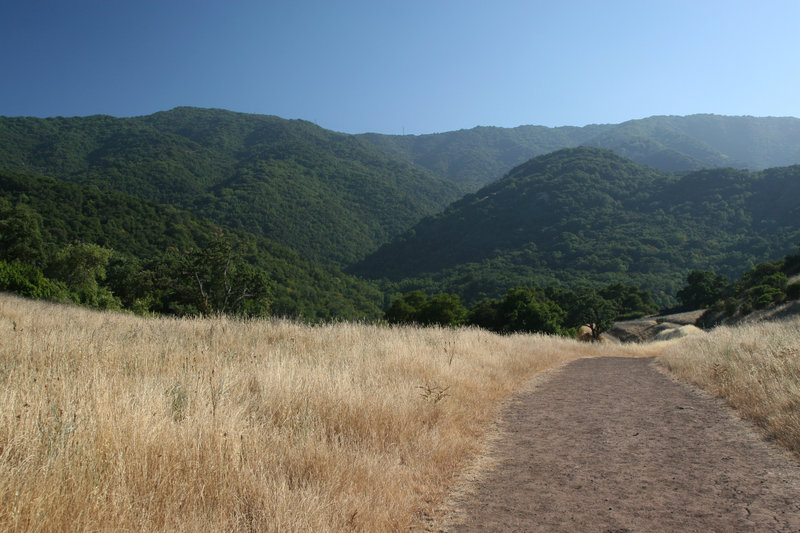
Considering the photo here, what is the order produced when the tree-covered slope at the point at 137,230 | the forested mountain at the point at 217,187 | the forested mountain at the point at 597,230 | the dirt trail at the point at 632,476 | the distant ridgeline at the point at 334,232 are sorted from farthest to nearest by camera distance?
the forested mountain at the point at 217,187 → the forested mountain at the point at 597,230 → the tree-covered slope at the point at 137,230 → the distant ridgeline at the point at 334,232 → the dirt trail at the point at 632,476

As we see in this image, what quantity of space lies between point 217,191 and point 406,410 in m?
174

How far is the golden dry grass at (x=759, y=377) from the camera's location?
16.8 ft

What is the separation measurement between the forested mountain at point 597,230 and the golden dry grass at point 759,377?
92.9 m

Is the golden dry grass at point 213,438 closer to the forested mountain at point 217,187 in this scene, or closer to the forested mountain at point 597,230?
the forested mountain at point 597,230

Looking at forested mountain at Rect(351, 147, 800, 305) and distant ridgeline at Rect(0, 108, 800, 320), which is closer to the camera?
distant ridgeline at Rect(0, 108, 800, 320)

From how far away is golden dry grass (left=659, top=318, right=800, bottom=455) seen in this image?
513 cm

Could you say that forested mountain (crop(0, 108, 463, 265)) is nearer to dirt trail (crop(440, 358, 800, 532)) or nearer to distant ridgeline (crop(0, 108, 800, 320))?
distant ridgeline (crop(0, 108, 800, 320))

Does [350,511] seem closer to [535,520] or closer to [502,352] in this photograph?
[535,520]

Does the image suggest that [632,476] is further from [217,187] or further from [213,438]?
[217,187]

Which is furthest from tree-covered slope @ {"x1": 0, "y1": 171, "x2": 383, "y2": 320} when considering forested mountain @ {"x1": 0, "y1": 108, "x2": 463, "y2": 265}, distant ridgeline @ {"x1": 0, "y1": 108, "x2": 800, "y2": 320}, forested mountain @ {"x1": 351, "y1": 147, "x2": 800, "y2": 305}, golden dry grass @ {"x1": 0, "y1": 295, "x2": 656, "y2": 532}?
golden dry grass @ {"x1": 0, "y1": 295, "x2": 656, "y2": 532}

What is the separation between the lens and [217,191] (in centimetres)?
16262

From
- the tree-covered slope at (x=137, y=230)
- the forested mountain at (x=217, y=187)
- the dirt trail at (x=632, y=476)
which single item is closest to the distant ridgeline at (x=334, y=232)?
the tree-covered slope at (x=137, y=230)

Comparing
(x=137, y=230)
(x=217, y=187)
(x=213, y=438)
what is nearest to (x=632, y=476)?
(x=213, y=438)

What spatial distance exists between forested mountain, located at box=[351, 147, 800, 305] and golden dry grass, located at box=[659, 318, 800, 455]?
3658 inches
